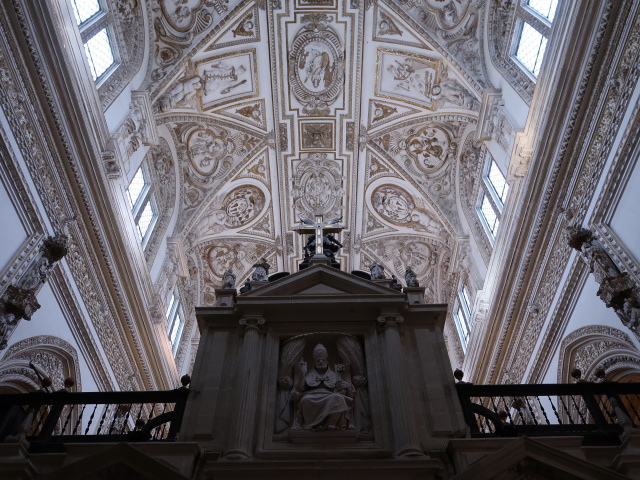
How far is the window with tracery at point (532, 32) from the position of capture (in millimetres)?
12252

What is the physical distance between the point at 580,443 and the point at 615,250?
4537 mm

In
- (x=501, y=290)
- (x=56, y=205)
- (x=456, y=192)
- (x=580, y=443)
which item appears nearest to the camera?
(x=580, y=443)

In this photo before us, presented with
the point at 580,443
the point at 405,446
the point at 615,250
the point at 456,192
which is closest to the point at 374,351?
the point at 405,446

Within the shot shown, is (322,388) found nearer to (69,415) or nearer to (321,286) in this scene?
(321,286)

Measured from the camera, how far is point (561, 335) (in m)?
11.2

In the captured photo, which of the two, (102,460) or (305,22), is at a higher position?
(305,22)

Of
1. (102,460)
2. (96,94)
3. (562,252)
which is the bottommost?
(102,460)

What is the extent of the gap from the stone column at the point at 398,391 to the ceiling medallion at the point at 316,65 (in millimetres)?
13305

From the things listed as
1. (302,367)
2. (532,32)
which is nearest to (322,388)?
(302,367)

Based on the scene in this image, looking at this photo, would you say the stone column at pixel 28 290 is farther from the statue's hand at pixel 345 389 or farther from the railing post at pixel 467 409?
the railing post at pixel 467 409

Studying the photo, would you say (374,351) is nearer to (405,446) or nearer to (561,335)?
(405,446)

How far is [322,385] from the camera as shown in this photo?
6477mm

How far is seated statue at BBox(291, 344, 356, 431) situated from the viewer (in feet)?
19.2

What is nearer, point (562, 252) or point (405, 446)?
point (405, 446)
